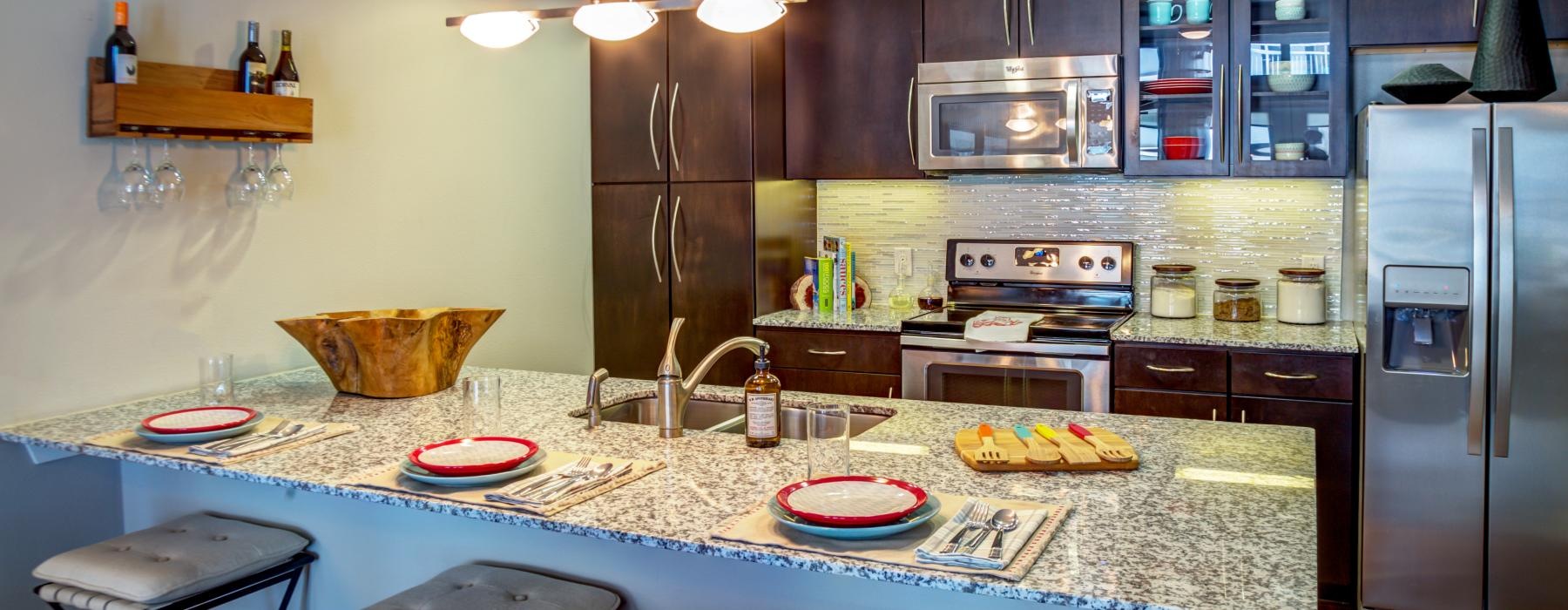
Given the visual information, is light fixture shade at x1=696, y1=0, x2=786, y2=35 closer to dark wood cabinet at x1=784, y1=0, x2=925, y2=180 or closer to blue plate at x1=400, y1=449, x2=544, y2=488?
blue plate at x1=400, y1=449, x2=544, y2=488

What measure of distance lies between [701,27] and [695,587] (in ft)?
8.78

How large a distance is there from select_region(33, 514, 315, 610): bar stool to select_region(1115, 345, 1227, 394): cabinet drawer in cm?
244

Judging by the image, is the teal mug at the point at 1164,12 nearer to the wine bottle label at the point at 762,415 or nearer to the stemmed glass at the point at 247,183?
the wine bottle label at the point at 762,415

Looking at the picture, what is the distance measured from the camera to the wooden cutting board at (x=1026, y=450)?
2002 mm

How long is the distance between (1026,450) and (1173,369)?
168cm

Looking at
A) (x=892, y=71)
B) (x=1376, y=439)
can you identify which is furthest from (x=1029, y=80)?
(x=1376, y=439)

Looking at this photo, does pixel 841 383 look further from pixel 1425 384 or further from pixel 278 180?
pixel 278 180

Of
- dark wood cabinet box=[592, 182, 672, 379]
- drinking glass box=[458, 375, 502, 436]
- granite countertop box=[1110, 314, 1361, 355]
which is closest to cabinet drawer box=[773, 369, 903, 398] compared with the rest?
dark wood cabinet box=[592, 182, 672, 379]

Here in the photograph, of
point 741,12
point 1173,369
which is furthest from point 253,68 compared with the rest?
point 1173,369

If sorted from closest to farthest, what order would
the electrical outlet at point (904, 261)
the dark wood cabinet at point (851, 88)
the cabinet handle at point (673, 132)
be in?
1. the dark wood cabinet at point (851, 88)
2. the cabinet handle at point (673, 132)
3. the electrical outlet at point (904, 261)

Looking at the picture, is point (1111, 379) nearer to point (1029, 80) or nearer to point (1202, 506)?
point (1029, 80)

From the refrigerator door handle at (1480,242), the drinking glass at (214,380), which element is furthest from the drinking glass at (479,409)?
the refrigerator door handle at (1480,242)

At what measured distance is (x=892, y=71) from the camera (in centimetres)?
420

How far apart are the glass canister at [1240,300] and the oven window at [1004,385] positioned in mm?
656
